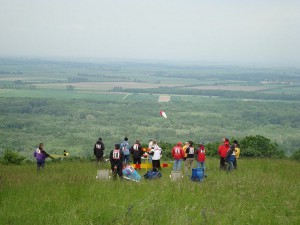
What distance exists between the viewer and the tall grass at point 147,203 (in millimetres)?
7496

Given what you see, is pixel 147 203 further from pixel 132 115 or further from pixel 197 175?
pixel 132 115

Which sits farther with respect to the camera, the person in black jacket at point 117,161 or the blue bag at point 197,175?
the person in black jacket at point 117,161

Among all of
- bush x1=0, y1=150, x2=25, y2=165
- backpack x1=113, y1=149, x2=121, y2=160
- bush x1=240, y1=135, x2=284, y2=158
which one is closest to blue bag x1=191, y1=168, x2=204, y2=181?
backpack x1=113, y1=149, x2=121, y2=160

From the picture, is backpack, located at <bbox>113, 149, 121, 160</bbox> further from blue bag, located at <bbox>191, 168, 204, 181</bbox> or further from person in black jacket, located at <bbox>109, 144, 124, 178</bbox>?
blue bag, located at <bbox>191, 168, 204, 181</bbox>

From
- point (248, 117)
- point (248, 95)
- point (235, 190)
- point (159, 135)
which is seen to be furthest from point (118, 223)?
point (248, 95)

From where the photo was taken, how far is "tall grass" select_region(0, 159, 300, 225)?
7.50 metres

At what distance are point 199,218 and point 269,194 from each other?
10.2 ft

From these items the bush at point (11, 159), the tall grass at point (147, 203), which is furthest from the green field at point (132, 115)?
the tall grass at point (147, 203)

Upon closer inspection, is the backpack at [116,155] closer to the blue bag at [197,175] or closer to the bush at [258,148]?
the blue bag at [197,175]

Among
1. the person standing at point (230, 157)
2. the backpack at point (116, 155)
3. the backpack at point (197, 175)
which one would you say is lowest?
the person standing at point (230, 157)

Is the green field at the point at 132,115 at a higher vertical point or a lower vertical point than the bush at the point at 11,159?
lower

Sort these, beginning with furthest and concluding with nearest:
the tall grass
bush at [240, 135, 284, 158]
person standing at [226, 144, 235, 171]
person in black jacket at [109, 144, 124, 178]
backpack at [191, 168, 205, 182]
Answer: bush at [240, 135, 284, 158] < person standing at [226, 144, 235, 171] < person in black jacket at [109, 144, 124, 178] < backpack at [191, 168, 205, 182] < the tall grass

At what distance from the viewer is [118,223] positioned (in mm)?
7051

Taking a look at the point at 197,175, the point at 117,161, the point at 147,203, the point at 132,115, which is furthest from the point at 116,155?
the point at 132,115
